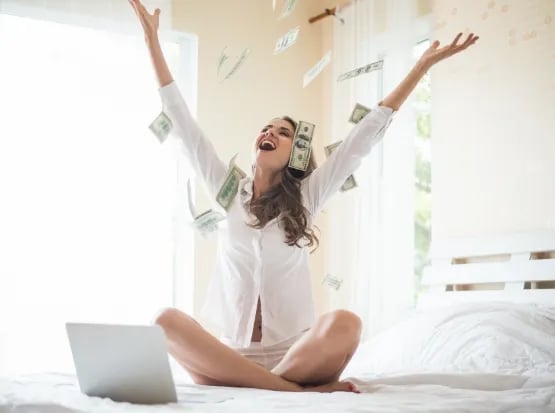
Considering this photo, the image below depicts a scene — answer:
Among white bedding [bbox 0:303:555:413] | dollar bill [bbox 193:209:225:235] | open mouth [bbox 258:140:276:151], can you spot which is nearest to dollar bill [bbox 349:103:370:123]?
open mouth [bbox 258:140:276:151]

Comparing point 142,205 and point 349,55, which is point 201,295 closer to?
point 142,205

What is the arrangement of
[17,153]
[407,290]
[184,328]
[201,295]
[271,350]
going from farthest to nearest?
[201,295] < [407,290] < [17,153] < [271,350] < [184,328]

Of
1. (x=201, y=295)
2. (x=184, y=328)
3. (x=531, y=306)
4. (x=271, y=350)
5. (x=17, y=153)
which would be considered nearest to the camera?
(x=184, y=328)

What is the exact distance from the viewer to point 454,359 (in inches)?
100

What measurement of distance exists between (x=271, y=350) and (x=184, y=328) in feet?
1.39

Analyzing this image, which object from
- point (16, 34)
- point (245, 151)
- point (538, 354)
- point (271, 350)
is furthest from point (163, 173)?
point (538, 354)

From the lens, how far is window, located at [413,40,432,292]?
13.6ft

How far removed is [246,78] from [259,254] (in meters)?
2.13

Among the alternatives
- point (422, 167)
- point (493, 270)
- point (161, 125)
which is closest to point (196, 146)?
point (161, 125)

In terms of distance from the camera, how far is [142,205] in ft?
12.3

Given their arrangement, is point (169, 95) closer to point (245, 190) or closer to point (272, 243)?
point (245, 190)

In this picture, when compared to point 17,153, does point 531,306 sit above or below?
below

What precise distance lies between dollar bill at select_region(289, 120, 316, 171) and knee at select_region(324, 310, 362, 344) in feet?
2.29

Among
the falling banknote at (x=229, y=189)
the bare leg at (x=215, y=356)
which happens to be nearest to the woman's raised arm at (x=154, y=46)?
the falling banknote at (x=229, y=189)
